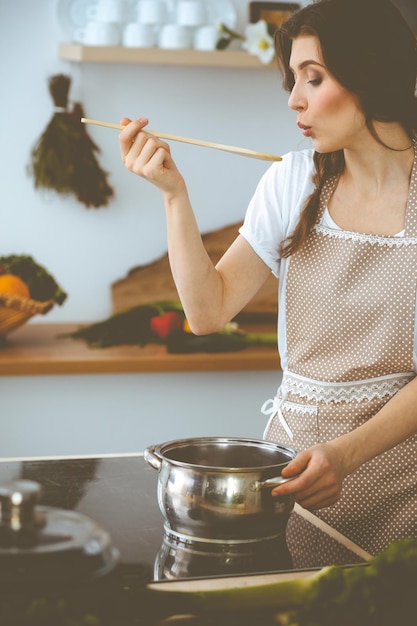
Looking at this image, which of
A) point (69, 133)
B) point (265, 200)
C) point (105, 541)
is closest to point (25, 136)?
point (69, 133)

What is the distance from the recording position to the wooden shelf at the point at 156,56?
9.23ft

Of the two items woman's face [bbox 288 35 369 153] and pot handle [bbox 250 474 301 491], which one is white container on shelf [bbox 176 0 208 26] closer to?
woman's face [bbox 288 35 369 153]

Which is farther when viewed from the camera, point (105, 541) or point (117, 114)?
point (117, 114)

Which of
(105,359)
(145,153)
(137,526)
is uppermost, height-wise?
(145,153)

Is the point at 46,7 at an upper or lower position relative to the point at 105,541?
upper

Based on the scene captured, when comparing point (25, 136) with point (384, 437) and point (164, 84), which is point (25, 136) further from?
point (384, 437)

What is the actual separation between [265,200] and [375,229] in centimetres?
20

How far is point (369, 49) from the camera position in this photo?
154 cm

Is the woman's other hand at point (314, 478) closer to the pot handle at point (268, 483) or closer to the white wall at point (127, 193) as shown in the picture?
the pot handle at point (268, 483)

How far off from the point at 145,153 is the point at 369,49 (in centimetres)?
44

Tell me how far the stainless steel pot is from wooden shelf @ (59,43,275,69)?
1.96 meters

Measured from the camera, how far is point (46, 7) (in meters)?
2.99

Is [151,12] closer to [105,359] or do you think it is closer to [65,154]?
[65,154]

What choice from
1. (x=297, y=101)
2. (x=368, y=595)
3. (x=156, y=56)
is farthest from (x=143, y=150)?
(x=156, y=56)
